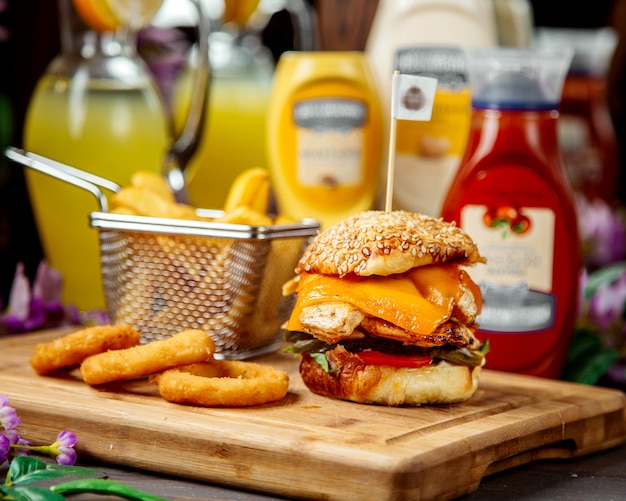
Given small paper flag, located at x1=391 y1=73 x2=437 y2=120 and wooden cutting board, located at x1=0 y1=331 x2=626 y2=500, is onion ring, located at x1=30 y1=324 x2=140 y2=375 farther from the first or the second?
small paper flag, located at x1=391 y1=73 x2=437 y2=120

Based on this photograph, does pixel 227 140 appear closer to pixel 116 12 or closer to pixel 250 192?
pixel 116 12

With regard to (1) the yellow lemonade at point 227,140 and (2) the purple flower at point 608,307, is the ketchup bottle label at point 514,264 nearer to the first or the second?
(2) the purple flower at point 608,307

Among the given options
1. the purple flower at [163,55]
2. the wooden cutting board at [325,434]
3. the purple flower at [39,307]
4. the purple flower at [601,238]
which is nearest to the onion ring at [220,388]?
the wooden cutting board at [325,434]

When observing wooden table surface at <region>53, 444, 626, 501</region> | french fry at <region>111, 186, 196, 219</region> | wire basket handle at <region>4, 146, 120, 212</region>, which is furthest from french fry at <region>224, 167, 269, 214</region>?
wooden table surface at <region>53, 444, 626, 501</region>

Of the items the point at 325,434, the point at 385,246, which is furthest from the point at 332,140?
the point at 325,434

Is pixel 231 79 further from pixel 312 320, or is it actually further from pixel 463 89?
pixel 312 320

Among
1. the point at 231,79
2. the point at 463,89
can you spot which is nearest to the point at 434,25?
the point at 463,89
